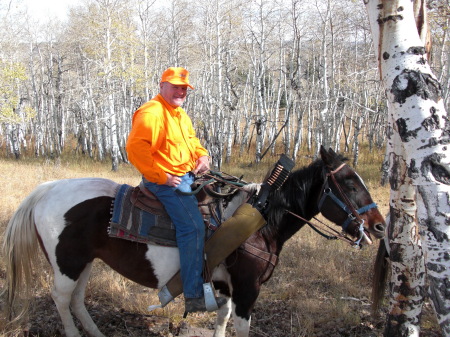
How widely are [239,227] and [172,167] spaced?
84 cm

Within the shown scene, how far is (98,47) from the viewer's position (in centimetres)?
1961

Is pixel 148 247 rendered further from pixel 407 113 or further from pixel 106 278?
pixel 407 113

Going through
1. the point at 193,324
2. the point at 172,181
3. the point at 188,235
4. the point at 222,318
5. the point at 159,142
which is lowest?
the point at 193,324

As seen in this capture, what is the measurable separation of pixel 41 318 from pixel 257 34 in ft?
64.5

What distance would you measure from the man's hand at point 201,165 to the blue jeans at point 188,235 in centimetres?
37

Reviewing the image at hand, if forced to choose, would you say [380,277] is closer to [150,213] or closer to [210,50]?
[150,213]

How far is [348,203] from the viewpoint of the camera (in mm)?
3162

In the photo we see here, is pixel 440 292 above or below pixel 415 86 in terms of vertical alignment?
below

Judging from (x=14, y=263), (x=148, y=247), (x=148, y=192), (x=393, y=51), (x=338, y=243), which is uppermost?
(x=393, y=51)

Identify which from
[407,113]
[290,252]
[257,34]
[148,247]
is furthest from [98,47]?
[407,113]

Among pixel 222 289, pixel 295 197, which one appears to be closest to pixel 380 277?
pixel 295 197

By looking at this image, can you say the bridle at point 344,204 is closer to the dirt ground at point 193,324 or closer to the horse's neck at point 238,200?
the horse's neck at point 238,200

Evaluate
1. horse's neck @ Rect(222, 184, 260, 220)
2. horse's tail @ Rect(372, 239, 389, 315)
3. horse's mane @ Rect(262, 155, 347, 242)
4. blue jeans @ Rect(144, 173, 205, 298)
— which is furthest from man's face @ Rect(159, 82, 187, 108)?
horse's tail @ Rect(372, 239, 389, 315)

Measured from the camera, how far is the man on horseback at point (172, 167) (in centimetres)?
317
